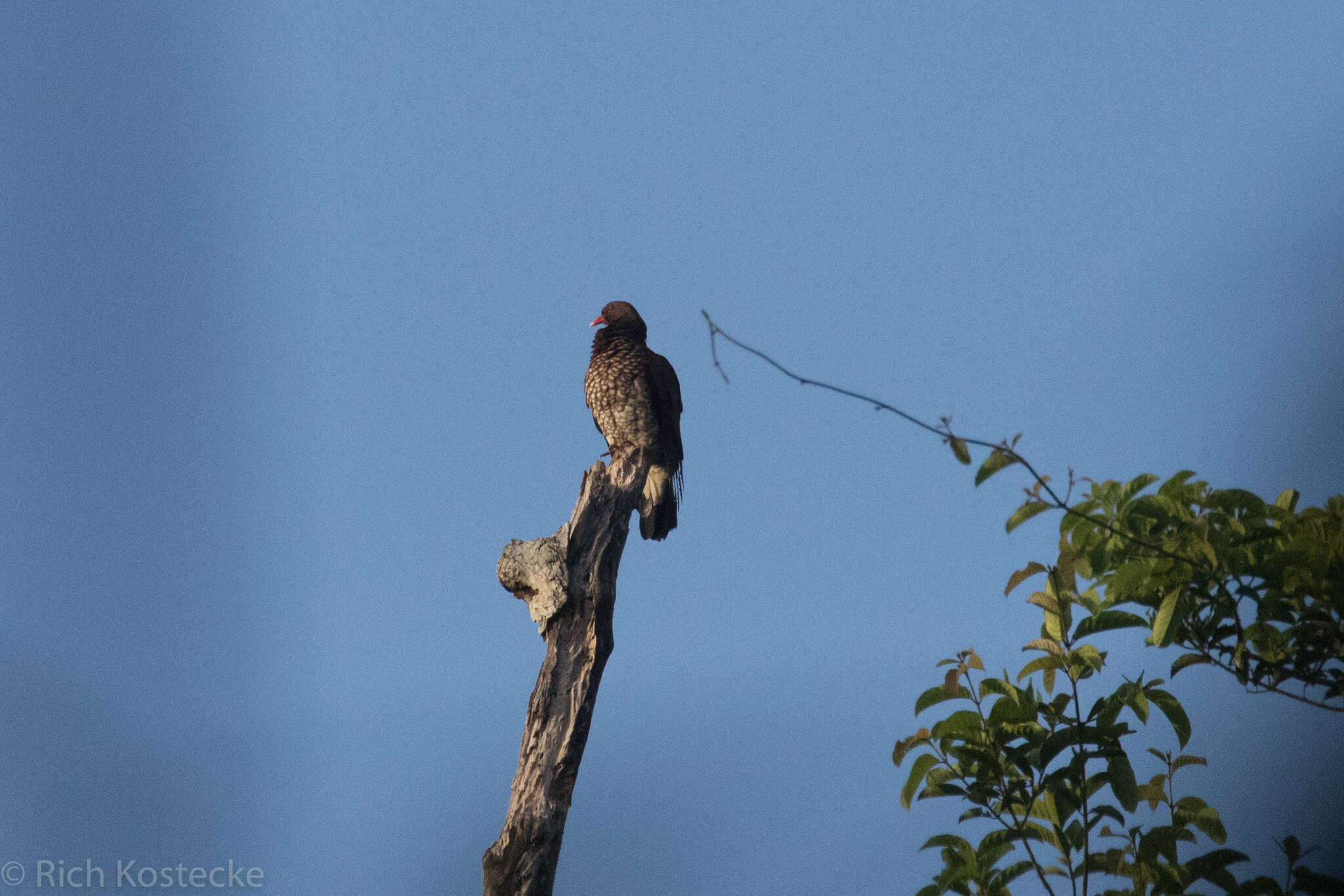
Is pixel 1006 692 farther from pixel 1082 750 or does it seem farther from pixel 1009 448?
pixel 1009 448

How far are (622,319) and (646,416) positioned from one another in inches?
22.8

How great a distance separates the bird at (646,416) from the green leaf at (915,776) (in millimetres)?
2155

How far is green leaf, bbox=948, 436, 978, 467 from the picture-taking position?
1.74 metres

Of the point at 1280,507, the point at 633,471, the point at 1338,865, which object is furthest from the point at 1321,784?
the point at 633,471

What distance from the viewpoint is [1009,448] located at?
1816 mm

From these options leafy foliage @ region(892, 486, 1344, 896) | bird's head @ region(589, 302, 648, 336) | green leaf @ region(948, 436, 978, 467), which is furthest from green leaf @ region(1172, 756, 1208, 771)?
bird's head @ region(589, 302, 648, 336)

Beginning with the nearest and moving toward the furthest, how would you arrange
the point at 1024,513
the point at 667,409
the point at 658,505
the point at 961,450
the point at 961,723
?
the point at 961,450
the point at 1024,513
the point at 961,723
the point at 658,505
the point at 667,409

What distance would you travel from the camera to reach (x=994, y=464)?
188cm

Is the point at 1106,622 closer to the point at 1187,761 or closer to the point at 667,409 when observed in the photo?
the point at 1187,761

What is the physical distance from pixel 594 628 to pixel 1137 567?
5.17 ft

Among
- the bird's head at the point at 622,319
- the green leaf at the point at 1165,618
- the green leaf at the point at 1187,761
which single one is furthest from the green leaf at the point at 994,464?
the bird's head at the point at 622,319

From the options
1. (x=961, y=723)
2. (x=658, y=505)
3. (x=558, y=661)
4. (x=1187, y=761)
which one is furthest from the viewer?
(x=658, y=505)

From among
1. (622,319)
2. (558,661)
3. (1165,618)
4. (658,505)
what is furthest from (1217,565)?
(622,319)

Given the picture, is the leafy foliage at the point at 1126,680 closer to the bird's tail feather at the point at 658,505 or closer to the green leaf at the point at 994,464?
the green leaf at the point at 994,464
